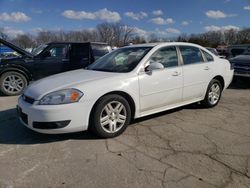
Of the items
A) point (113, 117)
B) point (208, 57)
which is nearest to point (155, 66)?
point (113, 117)

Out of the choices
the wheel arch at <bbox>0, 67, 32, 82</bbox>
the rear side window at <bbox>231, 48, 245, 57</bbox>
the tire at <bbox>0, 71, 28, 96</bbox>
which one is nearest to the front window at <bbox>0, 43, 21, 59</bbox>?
the wheel arch at <bbox>0, 67, 32, 82</bbox>

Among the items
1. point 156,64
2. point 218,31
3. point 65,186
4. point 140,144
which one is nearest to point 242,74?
point 156,64

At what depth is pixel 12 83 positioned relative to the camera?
7.51 metres

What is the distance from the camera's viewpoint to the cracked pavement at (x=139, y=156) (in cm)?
269

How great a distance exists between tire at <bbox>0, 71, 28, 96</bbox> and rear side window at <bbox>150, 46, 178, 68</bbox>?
487cm

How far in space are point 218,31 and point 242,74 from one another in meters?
62.9

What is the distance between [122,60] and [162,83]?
87 centimetres

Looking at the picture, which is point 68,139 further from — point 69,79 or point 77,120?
point 69,79

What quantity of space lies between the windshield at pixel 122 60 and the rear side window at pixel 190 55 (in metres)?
0.82

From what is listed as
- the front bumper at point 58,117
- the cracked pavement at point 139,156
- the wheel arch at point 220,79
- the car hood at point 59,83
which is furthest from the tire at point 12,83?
the wheel arch at point 220,79

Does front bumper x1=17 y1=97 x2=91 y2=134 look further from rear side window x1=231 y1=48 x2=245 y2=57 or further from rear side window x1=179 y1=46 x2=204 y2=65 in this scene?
rear side window x1=231 y1=48 x2=245 y2=57

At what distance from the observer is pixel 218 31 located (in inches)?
2586

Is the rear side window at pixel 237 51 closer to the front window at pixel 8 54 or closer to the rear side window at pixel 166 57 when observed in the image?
the rear side window at pixel 166 57

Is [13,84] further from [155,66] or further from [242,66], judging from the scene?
[242,66]
